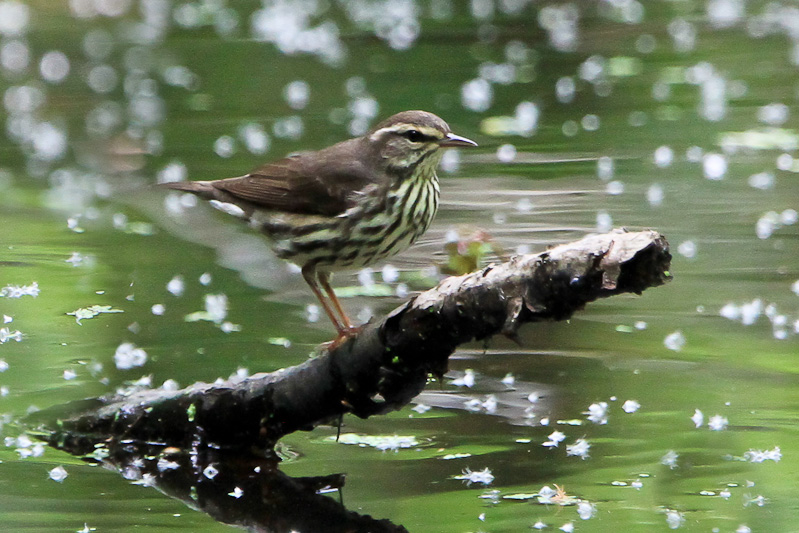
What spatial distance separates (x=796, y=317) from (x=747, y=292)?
1.45 ft

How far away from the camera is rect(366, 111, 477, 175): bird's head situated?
538 cm

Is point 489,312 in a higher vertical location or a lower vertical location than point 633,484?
higher

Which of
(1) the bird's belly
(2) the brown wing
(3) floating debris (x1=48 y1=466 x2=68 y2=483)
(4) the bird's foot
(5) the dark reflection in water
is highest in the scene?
(2) the brown wing

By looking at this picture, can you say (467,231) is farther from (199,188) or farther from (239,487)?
(239,487)

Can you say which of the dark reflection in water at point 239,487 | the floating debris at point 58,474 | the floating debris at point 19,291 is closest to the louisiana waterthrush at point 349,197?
the dark reflection in water at point 239,487

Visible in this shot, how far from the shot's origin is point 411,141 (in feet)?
17.9

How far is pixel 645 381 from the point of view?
18.6ft

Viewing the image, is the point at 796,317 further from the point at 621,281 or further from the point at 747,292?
the point at 621,281

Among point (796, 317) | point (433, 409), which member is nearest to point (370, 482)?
point (433, 409)

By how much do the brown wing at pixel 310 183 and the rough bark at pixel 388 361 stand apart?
863mm

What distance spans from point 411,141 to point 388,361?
1.33 m

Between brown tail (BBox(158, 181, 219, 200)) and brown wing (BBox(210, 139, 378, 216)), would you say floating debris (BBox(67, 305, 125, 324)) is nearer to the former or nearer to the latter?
brown tail (BBox(158, 181, 219, 200))

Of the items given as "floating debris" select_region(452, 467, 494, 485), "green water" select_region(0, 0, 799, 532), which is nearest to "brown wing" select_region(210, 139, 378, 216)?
"green water" select_region(0, 0, 799, 532)

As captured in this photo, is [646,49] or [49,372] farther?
[646,49]
